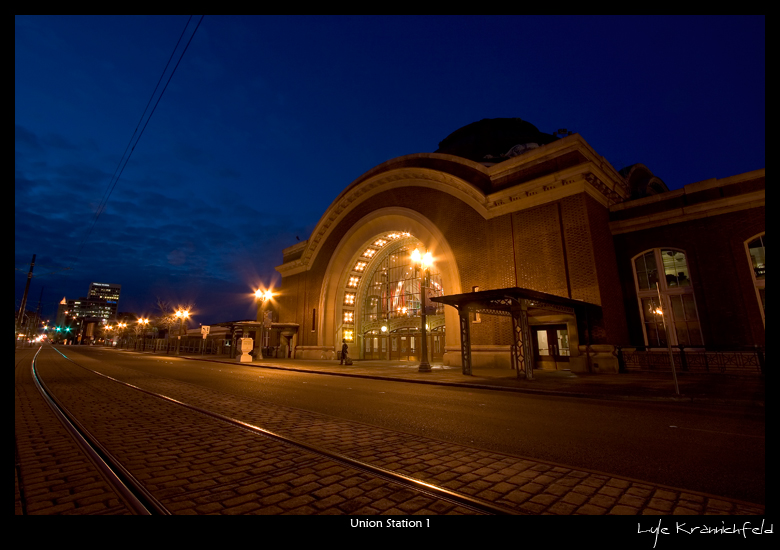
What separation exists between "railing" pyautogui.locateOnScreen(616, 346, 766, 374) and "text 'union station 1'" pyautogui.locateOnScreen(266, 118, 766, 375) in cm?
43

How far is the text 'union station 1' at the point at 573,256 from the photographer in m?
16.6

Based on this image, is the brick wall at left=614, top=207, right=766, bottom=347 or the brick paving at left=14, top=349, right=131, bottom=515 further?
the brick wall at left=614, top=207, right=766, bottom=347

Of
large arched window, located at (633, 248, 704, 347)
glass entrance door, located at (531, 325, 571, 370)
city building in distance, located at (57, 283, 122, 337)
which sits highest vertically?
city building in distance, located at (57, 283, 122, 337)

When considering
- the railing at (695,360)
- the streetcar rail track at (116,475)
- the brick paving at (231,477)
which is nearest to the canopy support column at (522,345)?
the railing at (695,360)

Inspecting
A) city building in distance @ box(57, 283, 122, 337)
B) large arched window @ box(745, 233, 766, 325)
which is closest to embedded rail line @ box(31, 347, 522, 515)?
large arched window @ box(745, 233, 766, 325)

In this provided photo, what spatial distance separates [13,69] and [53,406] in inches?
299

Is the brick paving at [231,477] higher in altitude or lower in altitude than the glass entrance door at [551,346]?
lower

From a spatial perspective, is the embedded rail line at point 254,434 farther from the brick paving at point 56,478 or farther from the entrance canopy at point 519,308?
the entrance canopy at point 519,308

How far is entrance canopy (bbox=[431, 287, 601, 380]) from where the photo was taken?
14.1 meters

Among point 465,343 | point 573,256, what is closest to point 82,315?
point 465,343

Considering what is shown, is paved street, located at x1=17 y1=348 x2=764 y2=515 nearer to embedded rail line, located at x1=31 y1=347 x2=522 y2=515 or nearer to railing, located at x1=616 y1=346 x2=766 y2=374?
embedded rail line, located at x1=31 y1=347 x2=522 y2=515

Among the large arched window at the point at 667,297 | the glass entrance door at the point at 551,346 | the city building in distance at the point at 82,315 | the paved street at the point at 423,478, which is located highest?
the city building in distance at the point at 82,315

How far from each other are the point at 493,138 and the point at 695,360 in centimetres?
2929

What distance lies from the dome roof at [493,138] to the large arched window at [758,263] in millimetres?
21746
